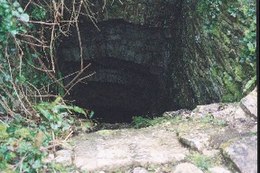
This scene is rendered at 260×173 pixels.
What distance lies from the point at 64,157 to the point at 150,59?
14.0 feet

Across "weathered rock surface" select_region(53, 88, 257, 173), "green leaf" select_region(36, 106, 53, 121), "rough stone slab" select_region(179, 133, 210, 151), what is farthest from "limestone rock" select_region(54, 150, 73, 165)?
"rough stone slab" select_region(179, 133, 210, 151)

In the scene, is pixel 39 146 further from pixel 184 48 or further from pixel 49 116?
pixel 184 48

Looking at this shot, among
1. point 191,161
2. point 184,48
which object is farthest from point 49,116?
point 184,48

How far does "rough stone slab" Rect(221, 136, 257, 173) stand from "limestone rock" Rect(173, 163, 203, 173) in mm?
280

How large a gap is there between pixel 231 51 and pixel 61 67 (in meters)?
3.56

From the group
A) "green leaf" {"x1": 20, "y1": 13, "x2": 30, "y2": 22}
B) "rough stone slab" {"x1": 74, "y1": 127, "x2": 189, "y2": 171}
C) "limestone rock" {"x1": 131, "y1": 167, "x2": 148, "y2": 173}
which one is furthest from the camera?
"green leaf" {"x1": 20, "y1": 13, "x2": 30, "y2": 22}

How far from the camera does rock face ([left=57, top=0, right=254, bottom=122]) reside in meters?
4.34

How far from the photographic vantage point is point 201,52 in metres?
4.85

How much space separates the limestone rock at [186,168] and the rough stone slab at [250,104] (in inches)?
33.1

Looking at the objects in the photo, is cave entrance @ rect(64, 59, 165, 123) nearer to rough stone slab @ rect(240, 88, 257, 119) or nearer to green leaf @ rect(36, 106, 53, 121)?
rough stone slab @ rect(240, 88, 257, 119)

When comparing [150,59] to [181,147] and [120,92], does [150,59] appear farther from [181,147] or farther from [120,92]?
[181,147]

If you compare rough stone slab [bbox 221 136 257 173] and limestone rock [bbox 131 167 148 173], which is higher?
rough stone slab [bbox 221 136 257 173]

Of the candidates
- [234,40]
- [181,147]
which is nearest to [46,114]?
[181,147]

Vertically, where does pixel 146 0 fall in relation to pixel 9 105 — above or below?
above
